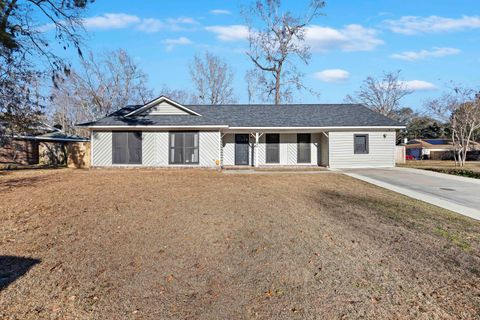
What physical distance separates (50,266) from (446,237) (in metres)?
6.10

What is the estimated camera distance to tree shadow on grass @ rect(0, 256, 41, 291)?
3.64 m

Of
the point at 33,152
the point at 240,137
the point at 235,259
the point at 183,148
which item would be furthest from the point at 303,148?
the point at 33,152

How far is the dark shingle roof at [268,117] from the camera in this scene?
16.9 m

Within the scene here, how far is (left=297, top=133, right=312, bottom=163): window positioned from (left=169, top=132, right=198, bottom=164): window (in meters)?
6.55

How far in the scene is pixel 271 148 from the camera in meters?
19.0

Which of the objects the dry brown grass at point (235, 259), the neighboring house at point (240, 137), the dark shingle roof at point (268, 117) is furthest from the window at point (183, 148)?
the dry brown grass at point (235, 259)

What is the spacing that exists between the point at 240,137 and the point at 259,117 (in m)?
1.78

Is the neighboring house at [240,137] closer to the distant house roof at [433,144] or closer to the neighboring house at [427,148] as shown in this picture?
the neighboring house at [427,148]

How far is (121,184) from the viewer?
1051 centimetres

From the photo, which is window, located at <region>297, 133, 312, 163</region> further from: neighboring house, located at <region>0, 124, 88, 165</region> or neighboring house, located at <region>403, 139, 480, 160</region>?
neighboring house, located at <region>403, 139, 480, 160</region>

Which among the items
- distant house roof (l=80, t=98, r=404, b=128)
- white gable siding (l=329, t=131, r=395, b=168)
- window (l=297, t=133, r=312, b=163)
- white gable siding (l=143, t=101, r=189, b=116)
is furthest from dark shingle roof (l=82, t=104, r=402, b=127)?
window (l=297, t=133, r=312, b=163)

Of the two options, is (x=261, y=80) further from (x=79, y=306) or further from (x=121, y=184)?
(x=79, y=306)

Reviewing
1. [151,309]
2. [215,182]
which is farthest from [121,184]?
[151,309]

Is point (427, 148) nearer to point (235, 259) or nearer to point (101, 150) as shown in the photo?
point (101, 150)
